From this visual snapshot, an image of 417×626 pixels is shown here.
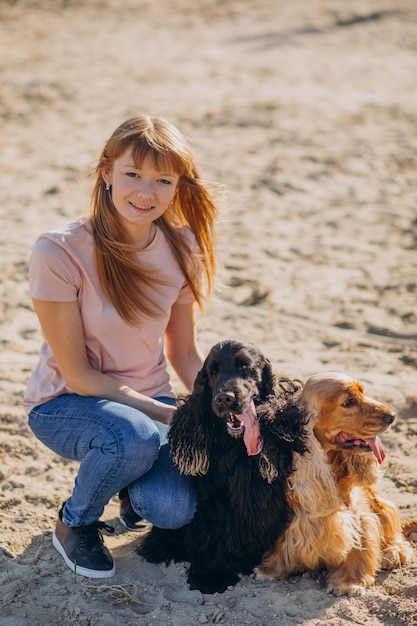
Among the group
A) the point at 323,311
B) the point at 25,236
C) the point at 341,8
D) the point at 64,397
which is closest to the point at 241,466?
the point at 64,397

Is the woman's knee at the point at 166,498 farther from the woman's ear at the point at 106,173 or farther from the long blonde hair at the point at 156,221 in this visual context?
the woman's ear at the point at 106,173

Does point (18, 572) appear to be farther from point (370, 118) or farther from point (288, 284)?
point (370, 118)

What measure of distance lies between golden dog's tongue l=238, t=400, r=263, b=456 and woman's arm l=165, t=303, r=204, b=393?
78cm

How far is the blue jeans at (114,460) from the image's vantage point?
340 cm

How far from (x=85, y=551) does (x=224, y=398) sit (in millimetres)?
935

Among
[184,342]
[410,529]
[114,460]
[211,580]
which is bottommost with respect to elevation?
[211,580]

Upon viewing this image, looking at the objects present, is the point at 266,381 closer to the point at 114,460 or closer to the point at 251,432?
the point at 251,432

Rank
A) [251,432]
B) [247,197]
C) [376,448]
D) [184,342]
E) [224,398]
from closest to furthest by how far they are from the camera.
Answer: [224,398] → [251,432] → [376,448] → [184,342] → [247,197]

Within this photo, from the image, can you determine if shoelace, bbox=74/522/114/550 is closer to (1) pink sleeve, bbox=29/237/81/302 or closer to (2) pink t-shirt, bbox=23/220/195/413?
(2) pink t-shirt, bbox=23/220/195/413

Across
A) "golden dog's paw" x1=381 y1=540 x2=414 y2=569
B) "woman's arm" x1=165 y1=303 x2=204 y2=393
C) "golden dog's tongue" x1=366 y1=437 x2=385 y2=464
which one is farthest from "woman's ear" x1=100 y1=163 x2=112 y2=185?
"golden dog's paw" x1=381 y1=540 x2=414 y2=569

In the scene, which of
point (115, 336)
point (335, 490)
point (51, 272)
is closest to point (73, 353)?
point (115, 336)

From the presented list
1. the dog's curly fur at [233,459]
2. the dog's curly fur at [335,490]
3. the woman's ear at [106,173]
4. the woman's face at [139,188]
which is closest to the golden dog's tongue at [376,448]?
the dog's curly fur at [335,490]

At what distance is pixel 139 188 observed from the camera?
11.6ft

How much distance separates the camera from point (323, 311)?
5.94 meters
